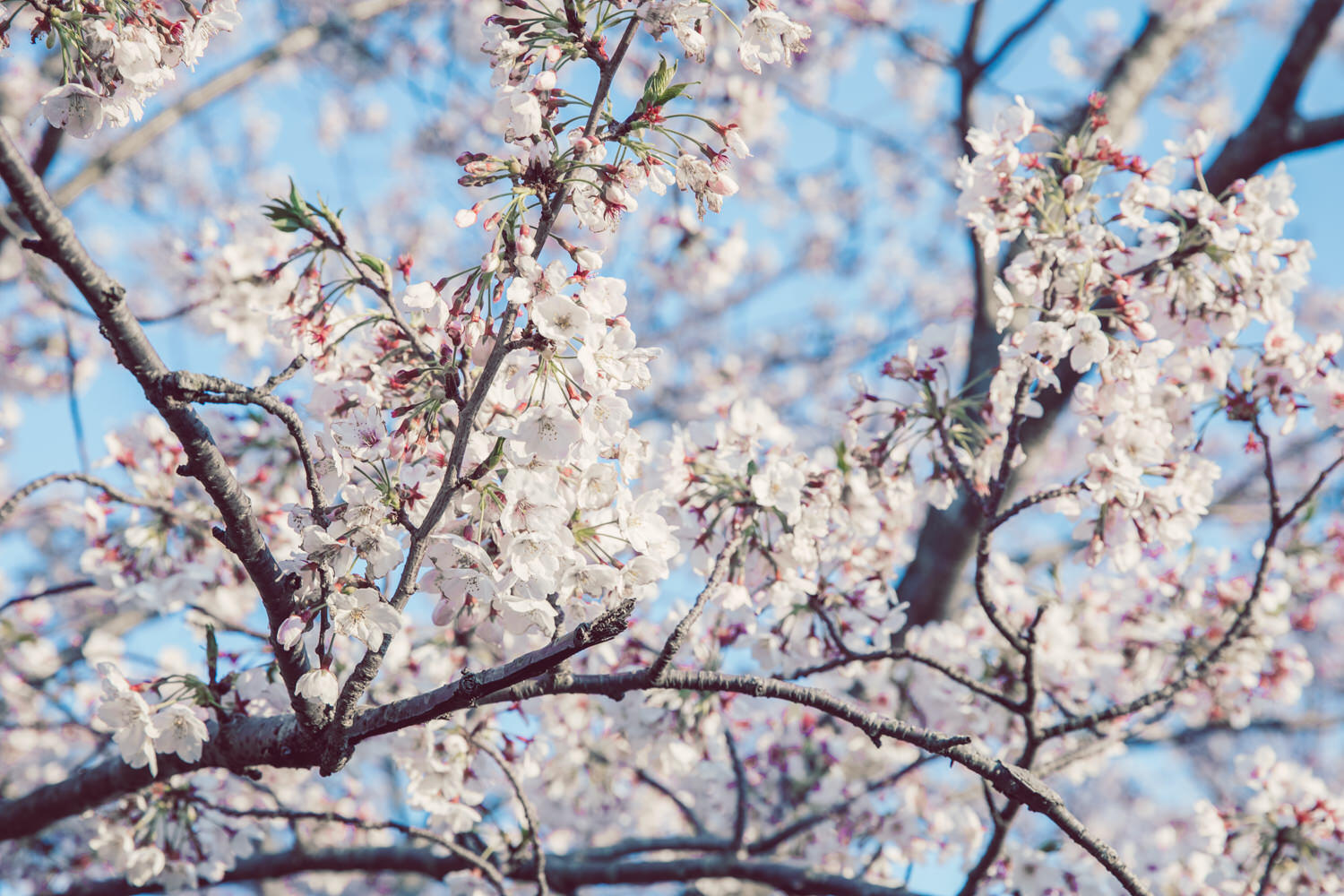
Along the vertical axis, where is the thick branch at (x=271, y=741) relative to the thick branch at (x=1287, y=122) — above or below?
below

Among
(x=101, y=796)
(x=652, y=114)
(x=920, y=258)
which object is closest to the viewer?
(x=652, y=114)

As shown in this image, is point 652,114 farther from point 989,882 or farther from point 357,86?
point 357,86

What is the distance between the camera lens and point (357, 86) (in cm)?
968

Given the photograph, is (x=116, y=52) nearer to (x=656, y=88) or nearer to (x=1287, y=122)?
(x=656, y=88)

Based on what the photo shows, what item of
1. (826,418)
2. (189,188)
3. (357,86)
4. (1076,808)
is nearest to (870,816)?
(826,418)

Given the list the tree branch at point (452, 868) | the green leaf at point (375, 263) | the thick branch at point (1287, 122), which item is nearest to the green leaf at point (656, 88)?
the green leaf at point (375, 263)

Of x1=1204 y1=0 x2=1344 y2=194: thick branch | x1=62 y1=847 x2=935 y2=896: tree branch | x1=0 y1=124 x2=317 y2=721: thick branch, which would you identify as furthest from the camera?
x1=1204 y1=0 x2=1344 y2=194: thick branch

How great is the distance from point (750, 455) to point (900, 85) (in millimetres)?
9734

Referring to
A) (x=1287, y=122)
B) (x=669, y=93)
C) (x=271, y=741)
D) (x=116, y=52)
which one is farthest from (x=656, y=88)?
(x=1287, y=122)

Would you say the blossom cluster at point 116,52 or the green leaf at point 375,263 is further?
the green leaf at point 375,263

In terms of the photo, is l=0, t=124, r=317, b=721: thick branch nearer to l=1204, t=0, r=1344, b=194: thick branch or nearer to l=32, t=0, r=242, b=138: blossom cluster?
l=32, t=0, r=242, b=138: blossom cluster

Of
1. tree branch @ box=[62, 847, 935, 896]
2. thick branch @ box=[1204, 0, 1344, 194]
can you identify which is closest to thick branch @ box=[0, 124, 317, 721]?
tree branch @ box=[62, 847, 935, 896]

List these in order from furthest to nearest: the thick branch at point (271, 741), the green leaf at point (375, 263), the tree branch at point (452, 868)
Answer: the tree branch at point (452, 868), the green leaf at point (375, 263), the thick branch at point (271, 741)

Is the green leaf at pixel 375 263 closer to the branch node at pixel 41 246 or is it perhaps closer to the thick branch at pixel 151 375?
the thick branch at pixel 151 375
